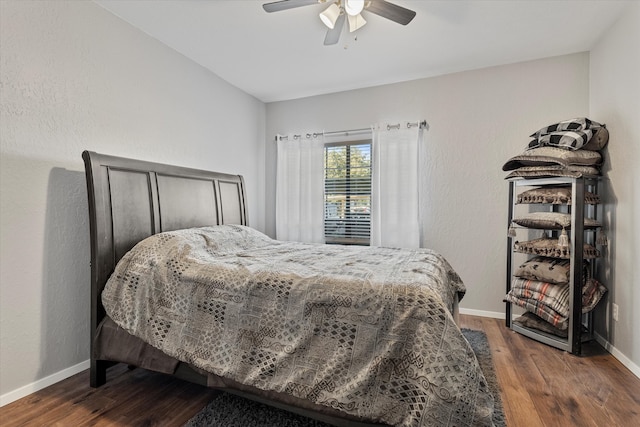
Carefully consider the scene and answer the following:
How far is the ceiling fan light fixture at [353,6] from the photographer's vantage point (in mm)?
1776

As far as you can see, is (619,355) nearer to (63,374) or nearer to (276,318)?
(276,318)

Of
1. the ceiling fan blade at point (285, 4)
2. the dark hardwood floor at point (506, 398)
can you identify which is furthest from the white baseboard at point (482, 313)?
the ceiling fan blade at point (285, 4)

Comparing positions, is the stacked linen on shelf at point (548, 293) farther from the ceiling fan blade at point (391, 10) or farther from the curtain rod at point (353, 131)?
the ceiling fan blade at point (391, 10)

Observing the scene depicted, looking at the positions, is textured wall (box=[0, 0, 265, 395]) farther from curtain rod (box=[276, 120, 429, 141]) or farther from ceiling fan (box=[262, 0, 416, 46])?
curtain rod (box=[276, 120, 429, 141])

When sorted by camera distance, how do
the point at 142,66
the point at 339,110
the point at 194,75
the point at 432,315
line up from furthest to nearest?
the point at 339,110
the point at 194,75
the point at 142,66
the point at 432,315

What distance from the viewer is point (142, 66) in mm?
2527

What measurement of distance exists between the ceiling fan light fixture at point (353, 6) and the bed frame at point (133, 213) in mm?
1756

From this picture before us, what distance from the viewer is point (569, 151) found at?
240 centimetres

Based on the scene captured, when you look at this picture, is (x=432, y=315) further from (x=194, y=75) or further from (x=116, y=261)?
(x=194, y=75)

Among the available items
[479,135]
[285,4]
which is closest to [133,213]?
[285,4]

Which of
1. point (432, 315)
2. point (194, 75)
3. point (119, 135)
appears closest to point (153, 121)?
point (119, 135)

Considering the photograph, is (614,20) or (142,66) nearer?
(614,20)

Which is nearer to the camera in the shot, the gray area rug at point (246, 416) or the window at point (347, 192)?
the gray area rug at point (246, 416)

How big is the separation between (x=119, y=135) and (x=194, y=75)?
108 centimetres
